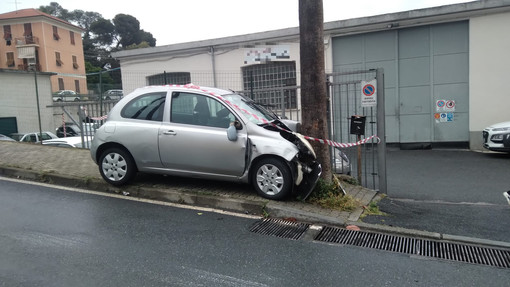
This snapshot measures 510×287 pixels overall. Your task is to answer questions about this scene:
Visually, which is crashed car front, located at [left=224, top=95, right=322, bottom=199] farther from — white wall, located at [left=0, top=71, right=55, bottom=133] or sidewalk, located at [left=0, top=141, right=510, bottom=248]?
white wall, located at [left=0, top=71, right=55, bottom=133]

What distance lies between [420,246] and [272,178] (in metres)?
2.14

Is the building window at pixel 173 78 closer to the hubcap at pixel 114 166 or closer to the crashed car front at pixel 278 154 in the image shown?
the hubcap at pixel 114 166

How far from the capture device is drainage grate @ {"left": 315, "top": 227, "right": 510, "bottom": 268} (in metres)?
4.24

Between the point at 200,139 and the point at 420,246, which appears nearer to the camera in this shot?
the point at 420,246

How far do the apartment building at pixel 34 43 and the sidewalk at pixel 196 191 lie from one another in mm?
41364

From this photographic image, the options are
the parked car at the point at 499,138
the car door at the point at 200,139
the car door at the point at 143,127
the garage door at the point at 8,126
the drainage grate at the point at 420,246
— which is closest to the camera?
the drainage grate at the point at 420,246

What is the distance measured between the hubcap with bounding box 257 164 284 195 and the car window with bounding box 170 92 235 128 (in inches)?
35.6

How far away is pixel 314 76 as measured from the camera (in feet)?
19.4

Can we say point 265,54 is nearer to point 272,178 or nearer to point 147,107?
point 147,107

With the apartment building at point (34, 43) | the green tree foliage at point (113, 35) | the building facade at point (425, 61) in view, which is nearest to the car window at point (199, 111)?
the building facade at point (425, 61)

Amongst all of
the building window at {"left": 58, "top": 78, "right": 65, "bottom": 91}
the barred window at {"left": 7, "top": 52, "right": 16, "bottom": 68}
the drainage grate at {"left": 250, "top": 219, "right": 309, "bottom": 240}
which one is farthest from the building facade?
the barred window at {"left": 7, "top": 52, "right": 16, "bottom": 68}

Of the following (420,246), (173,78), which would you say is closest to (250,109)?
(420,246)

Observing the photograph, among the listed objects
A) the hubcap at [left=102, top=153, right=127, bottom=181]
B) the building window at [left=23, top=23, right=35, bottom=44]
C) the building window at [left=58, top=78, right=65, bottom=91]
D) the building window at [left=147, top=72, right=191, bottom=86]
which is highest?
the building window at [left=23, top=23, right=35, bottom=44]

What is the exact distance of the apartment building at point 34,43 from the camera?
47.2 metres
